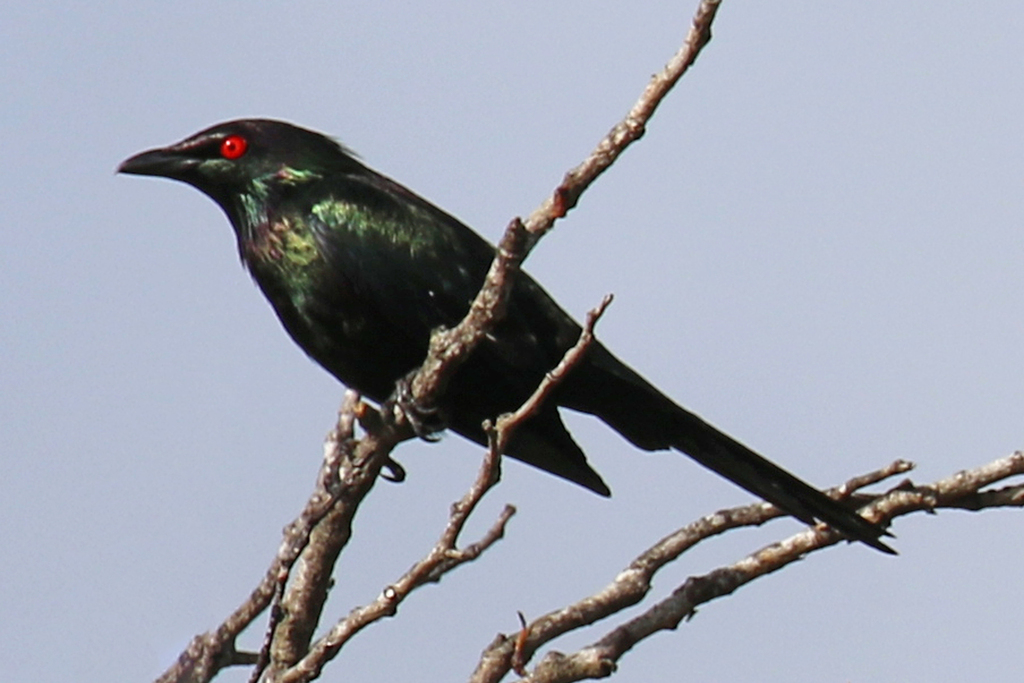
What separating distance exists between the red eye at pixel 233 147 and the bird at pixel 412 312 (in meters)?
0.02

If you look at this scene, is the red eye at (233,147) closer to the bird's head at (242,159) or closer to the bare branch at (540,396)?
the bird's head at (242,159)

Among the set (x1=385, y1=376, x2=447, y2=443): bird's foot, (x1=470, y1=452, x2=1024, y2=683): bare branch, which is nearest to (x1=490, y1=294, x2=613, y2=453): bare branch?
(x1=470, y1=452, x2=1024, y2=683): bare branch

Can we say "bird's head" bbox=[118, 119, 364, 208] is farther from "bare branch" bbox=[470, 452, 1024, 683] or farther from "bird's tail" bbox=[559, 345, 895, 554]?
"bare branch" bbox=[470, 452, 1024, 683]

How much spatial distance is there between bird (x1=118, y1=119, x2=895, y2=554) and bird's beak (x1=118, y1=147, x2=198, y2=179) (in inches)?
0.7

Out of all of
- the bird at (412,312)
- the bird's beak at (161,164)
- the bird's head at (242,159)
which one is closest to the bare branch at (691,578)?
the bird at (412,312)

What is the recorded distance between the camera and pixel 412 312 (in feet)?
18.3

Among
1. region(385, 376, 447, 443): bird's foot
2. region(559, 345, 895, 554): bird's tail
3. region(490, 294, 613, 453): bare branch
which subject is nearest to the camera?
region(490, 294, 613, 453): bare branch

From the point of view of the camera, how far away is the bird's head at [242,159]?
6125 millimetres

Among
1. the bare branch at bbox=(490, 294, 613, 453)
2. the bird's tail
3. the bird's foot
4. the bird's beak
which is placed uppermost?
the bird's beak

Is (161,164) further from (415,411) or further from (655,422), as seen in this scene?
(655,422)

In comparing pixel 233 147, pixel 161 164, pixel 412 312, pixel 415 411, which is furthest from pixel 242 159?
pixel 415 411

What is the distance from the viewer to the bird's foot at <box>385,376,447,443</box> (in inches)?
189

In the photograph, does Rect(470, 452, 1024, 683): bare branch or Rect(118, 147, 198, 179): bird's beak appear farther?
Rect(118, 147, 198, 179): bird's beak

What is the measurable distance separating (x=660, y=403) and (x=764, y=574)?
1291 mm
